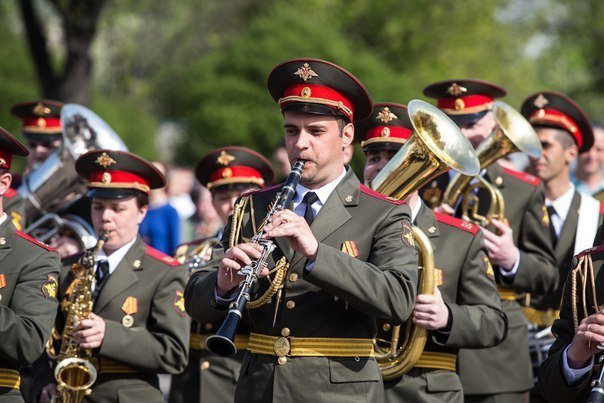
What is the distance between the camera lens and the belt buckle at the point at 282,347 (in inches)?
207

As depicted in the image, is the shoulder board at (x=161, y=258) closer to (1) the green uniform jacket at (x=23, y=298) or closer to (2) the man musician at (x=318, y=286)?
(1) the green uniform jacket at (x=23, y=298)

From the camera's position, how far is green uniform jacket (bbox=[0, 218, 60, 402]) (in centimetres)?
574

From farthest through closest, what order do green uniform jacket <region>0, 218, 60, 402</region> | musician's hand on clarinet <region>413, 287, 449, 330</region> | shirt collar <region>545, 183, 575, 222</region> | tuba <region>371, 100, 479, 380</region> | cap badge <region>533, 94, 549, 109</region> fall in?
1. cap badge <region>533, 94, 549, 109</region>
2. shirt collar <region>545, 183, 575, 222</region>
3. tuba <region>371, 100, 479, 380</region>
4. musician's hand on clarinet <region>413, 287, 449, 330</region>
5. green uniform jacket <region>0, 218, 60, 402</region>

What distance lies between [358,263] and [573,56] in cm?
5173

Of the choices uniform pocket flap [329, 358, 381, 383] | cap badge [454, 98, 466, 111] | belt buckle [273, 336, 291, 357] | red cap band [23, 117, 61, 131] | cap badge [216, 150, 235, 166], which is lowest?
uniform pocket flap [329, 358, 381, 383]

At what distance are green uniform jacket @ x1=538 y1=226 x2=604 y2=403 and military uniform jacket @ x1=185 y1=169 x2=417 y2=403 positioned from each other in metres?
0.74

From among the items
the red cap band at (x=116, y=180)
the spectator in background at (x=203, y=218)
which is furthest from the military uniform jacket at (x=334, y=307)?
the spectator in background at (x=203, y=218)

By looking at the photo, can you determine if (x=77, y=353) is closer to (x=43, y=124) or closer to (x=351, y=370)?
(x=351, y=370)

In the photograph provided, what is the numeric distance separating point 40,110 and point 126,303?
3.22 meters

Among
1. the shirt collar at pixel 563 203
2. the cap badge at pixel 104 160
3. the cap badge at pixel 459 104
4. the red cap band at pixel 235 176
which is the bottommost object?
the shirt collar at pixel 563 203

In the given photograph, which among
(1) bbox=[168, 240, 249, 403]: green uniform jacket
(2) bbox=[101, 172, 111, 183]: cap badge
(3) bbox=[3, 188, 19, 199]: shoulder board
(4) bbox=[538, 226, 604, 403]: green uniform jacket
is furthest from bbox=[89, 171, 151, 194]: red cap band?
(4) bbox=[538, 226, 604, 403]: green uniform jacket

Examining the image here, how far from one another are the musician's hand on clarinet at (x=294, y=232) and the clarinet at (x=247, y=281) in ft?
0.38

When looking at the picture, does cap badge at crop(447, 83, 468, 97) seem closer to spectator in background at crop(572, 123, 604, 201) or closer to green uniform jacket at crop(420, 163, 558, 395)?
green uniform jacket at crop(420, 163, 558, 395)

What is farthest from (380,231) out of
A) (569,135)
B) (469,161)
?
(569,135)
